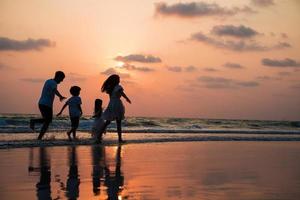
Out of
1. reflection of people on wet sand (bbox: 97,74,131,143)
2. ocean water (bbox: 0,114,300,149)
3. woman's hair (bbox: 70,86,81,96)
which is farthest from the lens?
woman's hair (bbox: 70,86,81,96)

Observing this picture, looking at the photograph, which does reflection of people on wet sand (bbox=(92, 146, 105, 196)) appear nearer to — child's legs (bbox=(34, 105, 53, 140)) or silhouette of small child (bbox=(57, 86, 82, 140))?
child's legs (bbox=(34, 105, 53, 140))

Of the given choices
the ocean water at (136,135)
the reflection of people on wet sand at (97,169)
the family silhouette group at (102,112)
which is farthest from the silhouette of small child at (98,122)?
the reflection of people on wet sand at (97,169)

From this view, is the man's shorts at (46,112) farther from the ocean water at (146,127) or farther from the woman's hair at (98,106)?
the ocean water at (146,127)

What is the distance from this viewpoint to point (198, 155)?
401 inches

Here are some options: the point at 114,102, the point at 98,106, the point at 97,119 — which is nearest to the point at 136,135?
the point at 98,106

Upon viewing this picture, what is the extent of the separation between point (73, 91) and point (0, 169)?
772 centimetres

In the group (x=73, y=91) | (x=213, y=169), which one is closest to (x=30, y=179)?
(x=213, y=169)

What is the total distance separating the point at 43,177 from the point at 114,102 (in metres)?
7.42

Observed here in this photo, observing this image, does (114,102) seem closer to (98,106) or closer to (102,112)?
(102,112)

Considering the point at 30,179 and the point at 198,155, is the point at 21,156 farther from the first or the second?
the point at 198,155

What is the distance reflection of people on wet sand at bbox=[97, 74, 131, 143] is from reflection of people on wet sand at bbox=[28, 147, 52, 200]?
4282 millimetres

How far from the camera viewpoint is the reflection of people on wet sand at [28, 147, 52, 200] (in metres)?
5.28

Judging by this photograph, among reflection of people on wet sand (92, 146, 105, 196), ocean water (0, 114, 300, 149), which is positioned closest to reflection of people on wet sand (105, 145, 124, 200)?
reflection of people on wet sand (92, 146, 105, 196)

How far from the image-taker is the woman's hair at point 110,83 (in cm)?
1384
